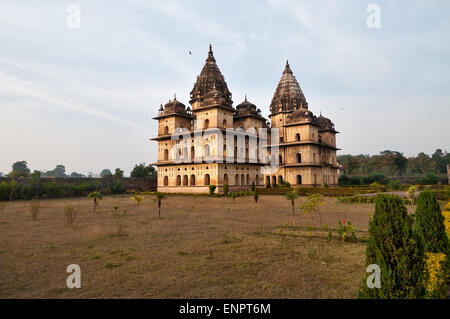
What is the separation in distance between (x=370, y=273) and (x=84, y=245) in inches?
323

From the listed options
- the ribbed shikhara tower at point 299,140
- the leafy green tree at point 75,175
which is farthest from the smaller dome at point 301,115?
the leafy green tree at point 75,175

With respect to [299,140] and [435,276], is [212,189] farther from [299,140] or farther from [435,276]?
[435,276]

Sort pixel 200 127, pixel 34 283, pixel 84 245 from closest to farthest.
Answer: pixel 34 283 < pixel 84 245 < pixel 200 127

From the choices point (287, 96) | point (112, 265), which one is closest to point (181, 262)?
point (112, 265)

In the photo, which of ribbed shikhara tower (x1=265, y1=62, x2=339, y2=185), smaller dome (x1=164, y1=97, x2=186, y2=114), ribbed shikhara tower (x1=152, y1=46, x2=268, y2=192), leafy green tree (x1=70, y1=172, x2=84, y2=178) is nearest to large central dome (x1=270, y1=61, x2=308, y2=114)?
ribbed shikhara tower (x1=265, y1=62, x2=339, y2=185)

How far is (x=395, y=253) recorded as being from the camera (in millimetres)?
3668

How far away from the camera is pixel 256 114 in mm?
36719

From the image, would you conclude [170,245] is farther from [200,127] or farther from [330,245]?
[200,127]

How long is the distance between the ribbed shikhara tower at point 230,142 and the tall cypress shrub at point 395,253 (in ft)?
84.0

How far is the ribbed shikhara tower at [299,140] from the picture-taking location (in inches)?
1369

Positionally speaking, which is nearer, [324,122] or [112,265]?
[112,265]

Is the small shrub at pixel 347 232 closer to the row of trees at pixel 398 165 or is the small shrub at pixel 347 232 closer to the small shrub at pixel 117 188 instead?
the small shrub at pixel 117 188

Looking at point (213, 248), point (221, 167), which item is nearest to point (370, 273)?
point (213, 248)

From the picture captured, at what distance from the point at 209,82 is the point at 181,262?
34.2 metres
